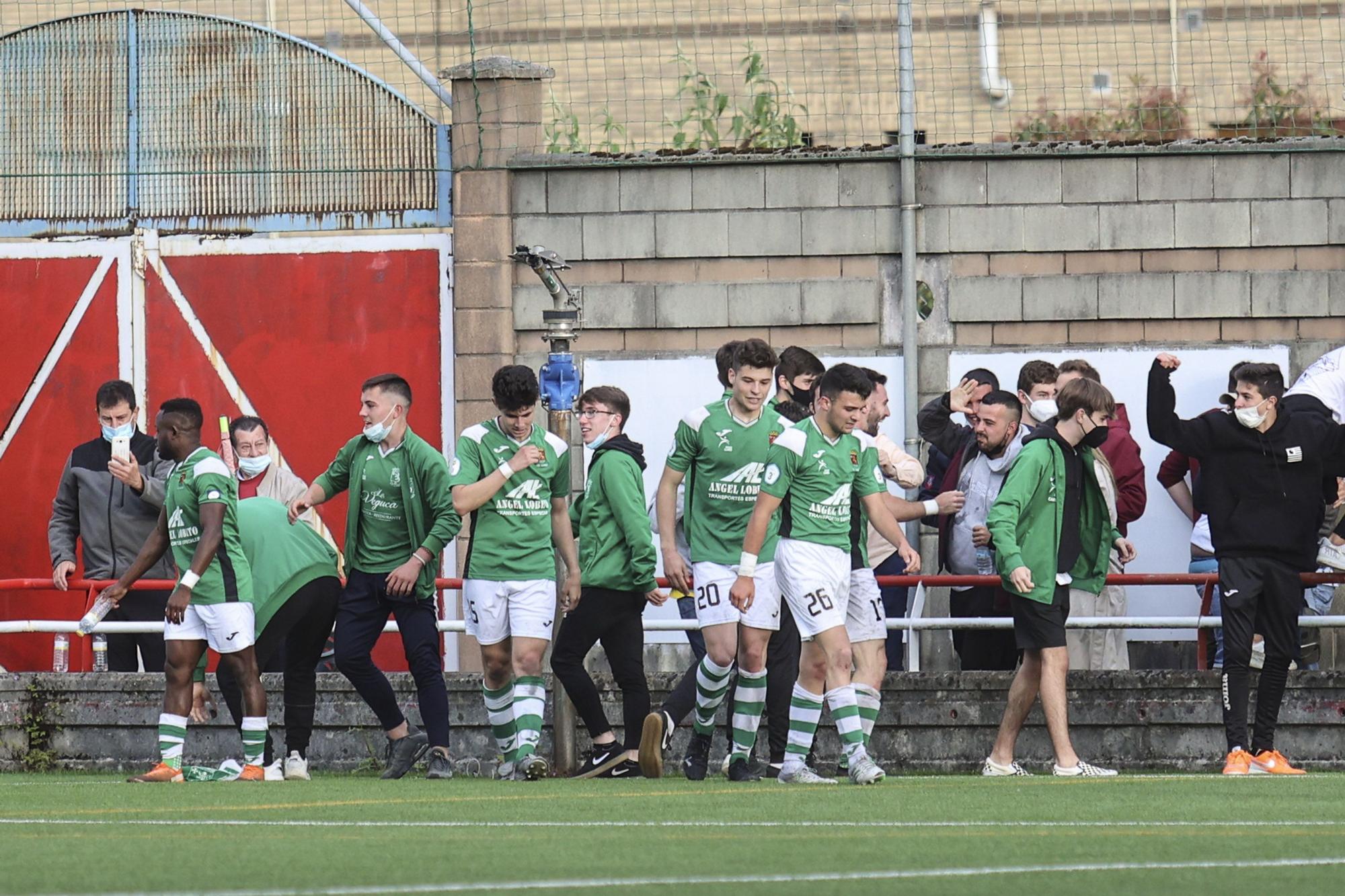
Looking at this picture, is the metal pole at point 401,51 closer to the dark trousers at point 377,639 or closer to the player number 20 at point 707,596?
Answer: the dark trousers at point 377,639

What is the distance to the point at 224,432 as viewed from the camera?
1239 centimetres

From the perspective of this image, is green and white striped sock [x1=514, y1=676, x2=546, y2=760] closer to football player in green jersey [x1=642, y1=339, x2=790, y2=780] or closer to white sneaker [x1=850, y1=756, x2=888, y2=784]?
football player in green jersey [x1=642, y1=339, x2=790, y2=780]

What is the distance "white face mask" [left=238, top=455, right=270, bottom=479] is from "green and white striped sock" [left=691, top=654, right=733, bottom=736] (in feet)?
11.3

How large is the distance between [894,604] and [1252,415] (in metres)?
2.72

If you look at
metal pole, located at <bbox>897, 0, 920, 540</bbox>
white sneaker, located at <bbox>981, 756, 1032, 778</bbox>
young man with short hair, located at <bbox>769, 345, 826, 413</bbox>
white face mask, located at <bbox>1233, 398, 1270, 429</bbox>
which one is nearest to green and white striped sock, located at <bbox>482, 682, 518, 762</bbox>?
young man with short hair, located at <bbox>769, 345, 826, 413</bbox>

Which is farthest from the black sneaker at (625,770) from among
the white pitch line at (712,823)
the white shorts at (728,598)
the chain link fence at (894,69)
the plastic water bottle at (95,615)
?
the chain link fence at (894,69)

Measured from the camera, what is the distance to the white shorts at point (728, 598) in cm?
963

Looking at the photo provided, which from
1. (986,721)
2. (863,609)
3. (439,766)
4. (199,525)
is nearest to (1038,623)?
(863,609)

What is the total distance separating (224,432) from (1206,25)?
686cm

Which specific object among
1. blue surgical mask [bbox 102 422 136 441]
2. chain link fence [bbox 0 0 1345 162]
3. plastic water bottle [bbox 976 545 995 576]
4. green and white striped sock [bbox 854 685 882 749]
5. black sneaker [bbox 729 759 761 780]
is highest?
chain link fence [bbox 0 0 1345 162]

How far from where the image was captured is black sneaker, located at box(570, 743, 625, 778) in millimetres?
10375

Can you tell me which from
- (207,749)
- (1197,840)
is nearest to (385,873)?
(1197,840)

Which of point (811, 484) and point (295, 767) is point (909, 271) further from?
point (295, 767)

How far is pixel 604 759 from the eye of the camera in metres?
10.4
